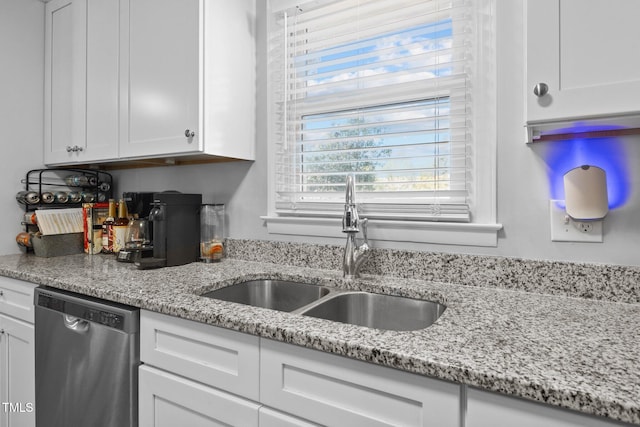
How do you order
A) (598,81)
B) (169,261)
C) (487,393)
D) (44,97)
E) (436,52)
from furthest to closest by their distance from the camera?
(44,97), (169,261), (436,52), (598,81), (487,393)

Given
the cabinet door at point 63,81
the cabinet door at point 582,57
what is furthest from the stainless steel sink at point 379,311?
the cabinet door at point 63,81

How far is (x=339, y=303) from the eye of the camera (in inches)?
51.7

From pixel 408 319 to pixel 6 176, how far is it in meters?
2.23

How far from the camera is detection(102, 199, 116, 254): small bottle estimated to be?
2.10 metres

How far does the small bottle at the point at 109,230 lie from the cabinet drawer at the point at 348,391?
1544 millimetres

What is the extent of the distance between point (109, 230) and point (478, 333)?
197 centimetres

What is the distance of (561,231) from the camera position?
3.91ft

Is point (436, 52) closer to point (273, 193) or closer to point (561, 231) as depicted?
point (561, 231)

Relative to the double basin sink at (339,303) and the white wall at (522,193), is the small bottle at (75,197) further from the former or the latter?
the white wall at (522,193)

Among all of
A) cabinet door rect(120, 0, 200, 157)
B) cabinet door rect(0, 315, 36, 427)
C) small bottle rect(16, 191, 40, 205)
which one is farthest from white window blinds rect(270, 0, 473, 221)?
small bottle rect(16, 191, 40, 205)

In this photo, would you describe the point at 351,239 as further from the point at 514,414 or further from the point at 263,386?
the point at 514,414

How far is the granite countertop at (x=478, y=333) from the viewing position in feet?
2.05

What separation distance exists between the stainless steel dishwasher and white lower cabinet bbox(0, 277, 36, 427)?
10 centimetres

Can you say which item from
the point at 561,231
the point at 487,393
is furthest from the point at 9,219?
the point at 561,231
